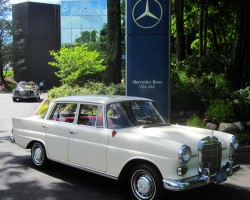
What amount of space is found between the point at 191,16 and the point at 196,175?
29.4 m

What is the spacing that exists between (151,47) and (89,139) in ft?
16.4

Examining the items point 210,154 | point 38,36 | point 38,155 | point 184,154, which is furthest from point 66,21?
point 184,154

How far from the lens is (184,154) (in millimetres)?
5562

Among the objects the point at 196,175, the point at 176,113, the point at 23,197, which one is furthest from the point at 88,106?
the point at 176,113

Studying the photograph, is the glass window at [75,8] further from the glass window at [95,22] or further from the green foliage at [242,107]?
the green foliage at [242,107]

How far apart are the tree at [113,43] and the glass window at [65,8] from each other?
3843 centimetres

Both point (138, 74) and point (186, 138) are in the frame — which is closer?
point (186, 138)

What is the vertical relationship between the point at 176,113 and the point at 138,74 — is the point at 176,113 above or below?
below

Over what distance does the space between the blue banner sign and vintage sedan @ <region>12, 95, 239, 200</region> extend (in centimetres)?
363

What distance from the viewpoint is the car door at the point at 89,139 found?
6484mm

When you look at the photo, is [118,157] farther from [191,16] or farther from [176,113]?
[191,16]

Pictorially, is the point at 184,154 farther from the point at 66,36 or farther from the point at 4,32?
the point at 4,32

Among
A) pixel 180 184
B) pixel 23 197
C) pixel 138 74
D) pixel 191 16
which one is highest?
pixel 191 16

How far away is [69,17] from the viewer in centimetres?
5247
